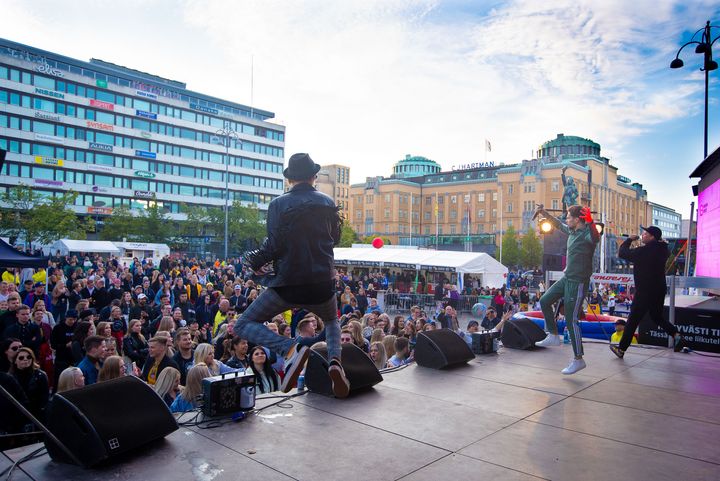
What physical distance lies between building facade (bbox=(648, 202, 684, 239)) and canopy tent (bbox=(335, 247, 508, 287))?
106m

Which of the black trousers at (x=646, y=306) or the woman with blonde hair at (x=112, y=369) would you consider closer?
the woman with blonde hair at (x=112, y=369)

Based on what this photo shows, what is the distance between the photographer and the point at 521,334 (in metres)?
7.86

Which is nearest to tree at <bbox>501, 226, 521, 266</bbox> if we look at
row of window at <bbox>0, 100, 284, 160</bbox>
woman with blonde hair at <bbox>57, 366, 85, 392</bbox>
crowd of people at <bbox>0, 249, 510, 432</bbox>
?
row of window at <bbox>0, 100, 284, 160</bbox>

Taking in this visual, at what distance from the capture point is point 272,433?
3.87 metres

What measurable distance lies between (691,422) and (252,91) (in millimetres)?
66015

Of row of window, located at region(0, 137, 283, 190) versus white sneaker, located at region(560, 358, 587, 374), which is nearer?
white sneaker, located at region(560, 358, 587, 374)

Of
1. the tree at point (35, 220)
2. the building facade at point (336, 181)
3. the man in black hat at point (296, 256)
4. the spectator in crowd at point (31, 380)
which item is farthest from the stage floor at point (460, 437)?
the building facade at point (336, 181)

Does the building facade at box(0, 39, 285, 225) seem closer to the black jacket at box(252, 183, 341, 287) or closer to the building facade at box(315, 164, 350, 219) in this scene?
A: the building facade at box(315, 164, 350, 219)

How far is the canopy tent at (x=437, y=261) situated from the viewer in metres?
24.8

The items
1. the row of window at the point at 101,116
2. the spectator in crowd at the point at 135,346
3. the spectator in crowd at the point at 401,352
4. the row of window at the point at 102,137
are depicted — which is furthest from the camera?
the row of window at the point at 102,137

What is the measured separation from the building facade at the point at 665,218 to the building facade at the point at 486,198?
12.8m

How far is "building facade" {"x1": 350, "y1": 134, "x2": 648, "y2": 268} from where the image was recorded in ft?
269

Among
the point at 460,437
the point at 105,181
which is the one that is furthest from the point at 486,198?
the point at 460,437

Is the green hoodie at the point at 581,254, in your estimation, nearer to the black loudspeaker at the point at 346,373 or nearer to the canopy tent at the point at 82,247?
the black loudspeaker at the point at 346,373
